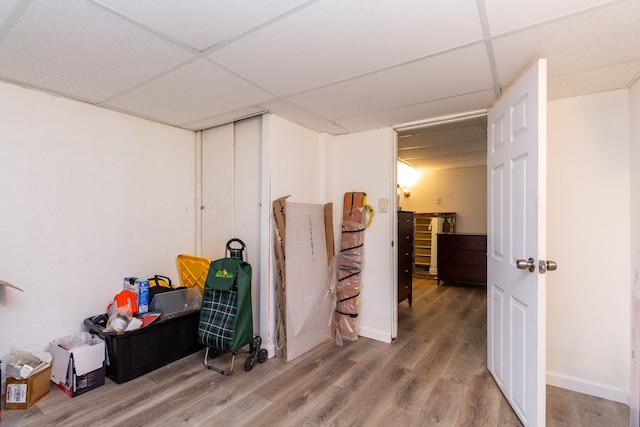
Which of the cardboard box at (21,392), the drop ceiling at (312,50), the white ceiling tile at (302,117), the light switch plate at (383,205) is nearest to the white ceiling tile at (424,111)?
the drop ceiling at (312,50)

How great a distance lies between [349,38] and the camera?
1465mm

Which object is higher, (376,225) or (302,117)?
(302,117)

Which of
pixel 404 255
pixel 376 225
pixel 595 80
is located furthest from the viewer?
pixel 404 255

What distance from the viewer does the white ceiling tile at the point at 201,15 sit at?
1229 mm

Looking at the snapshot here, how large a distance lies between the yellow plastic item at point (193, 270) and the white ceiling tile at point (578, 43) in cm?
267

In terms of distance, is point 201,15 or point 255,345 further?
point 255,345

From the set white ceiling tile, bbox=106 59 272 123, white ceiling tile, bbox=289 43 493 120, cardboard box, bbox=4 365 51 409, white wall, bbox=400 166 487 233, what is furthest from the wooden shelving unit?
cardboard box, bbox=4 365 51 409

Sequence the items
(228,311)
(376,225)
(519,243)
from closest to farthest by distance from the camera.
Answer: (519,243), (228,311), (376,225)

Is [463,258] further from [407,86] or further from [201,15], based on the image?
[201,15]

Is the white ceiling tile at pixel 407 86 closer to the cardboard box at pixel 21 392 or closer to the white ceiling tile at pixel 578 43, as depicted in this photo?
the white ceiling tile at pixel 578 43

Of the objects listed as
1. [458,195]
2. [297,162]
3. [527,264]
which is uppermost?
[297,162]

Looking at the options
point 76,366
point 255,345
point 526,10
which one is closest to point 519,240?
point 526,10

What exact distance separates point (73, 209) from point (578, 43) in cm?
333

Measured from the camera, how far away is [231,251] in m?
2.61
